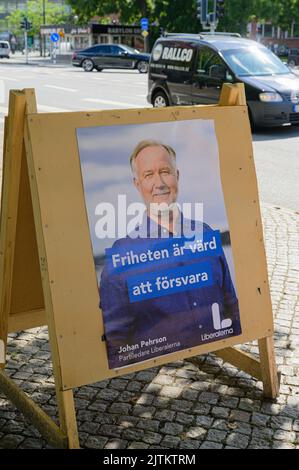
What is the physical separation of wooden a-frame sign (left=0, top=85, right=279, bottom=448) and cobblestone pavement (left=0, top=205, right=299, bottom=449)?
133 mm

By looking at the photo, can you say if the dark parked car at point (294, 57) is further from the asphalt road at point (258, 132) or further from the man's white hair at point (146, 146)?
the man's white hair at point (146, 146)

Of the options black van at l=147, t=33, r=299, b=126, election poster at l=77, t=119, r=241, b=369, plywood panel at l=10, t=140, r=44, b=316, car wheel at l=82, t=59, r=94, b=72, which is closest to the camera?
election poster at l=77, t=119, r=241, b=369

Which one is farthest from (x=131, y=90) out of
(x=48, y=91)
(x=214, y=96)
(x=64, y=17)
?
(x=64, y=17)

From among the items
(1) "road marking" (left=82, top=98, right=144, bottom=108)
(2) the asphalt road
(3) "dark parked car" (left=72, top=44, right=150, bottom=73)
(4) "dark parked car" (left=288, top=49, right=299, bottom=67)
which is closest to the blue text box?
(2) the asphalt road

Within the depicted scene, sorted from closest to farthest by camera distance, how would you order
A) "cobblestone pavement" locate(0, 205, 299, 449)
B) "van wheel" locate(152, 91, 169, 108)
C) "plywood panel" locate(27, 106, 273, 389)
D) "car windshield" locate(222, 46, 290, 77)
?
"plywood panel" locate(27, 106, 273, 389) → "cobblestone pavement" locate(0, 205, 299, 449) → "car windshield" locate(222, 46, 290, 77) → "van wheel" locate(152, 91, 169, 108)

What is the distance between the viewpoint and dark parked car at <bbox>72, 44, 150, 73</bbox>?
37969 millimetres

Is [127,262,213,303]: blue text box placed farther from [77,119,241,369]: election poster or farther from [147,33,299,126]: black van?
[147,33,299,126]: black van

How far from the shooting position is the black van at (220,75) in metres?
13.7

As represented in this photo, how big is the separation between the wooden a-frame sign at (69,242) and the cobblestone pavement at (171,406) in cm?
13

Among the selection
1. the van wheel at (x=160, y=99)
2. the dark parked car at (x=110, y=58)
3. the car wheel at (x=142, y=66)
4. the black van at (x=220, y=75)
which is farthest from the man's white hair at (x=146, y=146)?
the dark parked car at (x=110, y=58)

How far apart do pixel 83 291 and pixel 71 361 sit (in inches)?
12.4

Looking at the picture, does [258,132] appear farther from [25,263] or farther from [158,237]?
[158,237]

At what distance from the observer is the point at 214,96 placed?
14.3 m
